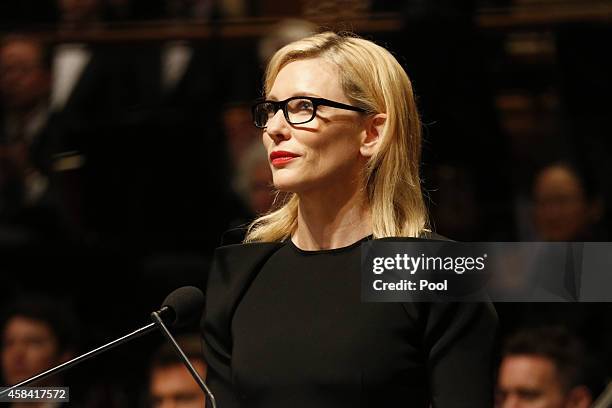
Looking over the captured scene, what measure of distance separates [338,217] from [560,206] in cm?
61

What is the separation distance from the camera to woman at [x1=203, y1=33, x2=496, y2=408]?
1733 millimetres

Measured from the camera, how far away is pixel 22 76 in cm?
251

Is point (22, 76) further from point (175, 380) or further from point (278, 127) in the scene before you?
point (278, 127)

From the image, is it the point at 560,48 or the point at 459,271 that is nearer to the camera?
the point at 459,271

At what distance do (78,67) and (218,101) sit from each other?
0.27 m

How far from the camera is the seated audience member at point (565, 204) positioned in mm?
2221

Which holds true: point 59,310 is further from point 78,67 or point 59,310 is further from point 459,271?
point 459,271

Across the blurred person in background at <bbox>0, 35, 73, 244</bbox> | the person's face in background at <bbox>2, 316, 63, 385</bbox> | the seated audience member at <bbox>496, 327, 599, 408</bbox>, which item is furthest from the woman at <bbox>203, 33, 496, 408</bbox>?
the blurred person in background at <bbox>0, 35, 73, 244</bbox>

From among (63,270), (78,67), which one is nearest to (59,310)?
(63,270)

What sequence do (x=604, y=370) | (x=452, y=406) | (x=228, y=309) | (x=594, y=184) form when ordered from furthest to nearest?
(x=594, y=184) → (x=604, y=370) → (x=228, y=309) → (x=452, y=406)

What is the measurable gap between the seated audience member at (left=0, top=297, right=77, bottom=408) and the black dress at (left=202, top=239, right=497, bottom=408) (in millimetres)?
445

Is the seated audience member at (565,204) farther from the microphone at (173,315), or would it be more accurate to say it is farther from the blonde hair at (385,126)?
the microphone at (173,315)

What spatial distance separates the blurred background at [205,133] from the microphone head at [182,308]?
0.45 metres

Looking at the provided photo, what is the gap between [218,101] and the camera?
2.45m
